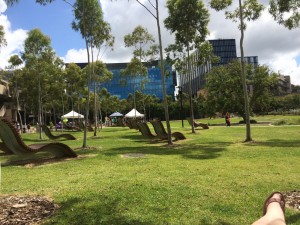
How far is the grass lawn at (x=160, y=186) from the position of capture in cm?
505

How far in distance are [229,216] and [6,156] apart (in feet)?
33.6

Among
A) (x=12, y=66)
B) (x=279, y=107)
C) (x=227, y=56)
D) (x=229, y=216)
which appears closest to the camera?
(x=229, y=216)

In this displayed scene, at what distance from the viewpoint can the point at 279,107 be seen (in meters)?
105

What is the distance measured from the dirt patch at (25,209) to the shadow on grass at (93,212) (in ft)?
0.65

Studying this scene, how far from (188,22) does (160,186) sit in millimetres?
18015

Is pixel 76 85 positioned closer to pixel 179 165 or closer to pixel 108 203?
pixel 179 165

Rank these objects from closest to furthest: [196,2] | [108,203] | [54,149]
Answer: [108,203]
[54,149]
[196,2]

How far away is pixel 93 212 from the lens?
5.18 meters

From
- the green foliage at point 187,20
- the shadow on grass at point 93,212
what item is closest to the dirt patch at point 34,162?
the shadow on grass at point 93,212

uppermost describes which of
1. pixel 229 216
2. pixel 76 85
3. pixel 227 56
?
pixel 227 56

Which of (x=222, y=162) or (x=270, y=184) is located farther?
(x=222, y=162)

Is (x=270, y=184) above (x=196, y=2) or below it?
below

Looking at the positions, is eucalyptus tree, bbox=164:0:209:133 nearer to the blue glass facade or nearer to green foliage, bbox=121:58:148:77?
green foliage, bbox=121:58:148:77

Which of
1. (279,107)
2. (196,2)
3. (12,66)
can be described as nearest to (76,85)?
(12,66)
